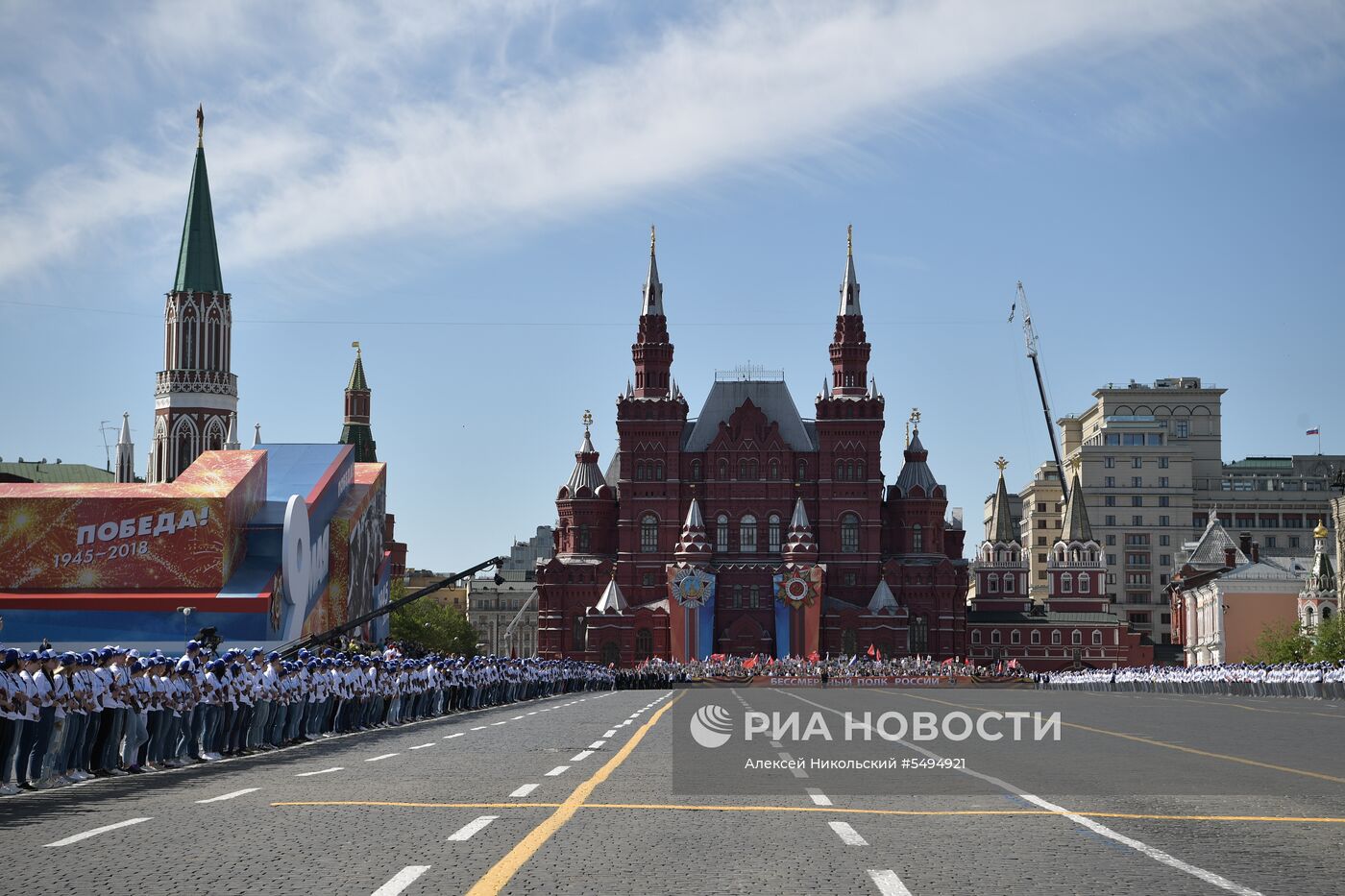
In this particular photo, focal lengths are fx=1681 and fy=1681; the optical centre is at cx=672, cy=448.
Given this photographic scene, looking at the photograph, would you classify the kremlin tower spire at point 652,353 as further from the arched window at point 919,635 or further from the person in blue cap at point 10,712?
the person in blue cap at point 10,712

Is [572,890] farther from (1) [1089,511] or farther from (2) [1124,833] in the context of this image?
(1) [1089,511]

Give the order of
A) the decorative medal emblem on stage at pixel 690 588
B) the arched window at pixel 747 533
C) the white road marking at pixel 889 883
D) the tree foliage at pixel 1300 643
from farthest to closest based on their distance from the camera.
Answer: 1. the arched window at pixel 747 533
2. the decorative medal emblem on stage at pixel 690 588
3. the tree foliage at pixel 1300 643
4. the white road marking at pixel 889 883

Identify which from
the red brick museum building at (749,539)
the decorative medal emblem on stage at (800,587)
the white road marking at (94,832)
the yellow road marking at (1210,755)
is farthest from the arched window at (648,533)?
the white road marking at (94,832)

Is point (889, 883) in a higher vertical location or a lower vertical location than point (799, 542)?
lower

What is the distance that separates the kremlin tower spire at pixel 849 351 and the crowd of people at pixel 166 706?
100558mm

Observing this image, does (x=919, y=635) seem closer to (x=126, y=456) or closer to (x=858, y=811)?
(x=126, y=456)

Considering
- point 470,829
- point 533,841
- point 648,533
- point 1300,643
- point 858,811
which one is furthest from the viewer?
point 648,533

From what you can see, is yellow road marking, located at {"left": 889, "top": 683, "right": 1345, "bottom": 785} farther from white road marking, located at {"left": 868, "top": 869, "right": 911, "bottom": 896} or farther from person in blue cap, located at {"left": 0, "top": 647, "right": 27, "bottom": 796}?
person in blue cap, located at {"left": 0, "top": 647, "right": 27, "bottom": 796}

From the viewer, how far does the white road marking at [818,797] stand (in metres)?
16.3

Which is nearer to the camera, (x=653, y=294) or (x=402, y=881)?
(x=402, y=881)

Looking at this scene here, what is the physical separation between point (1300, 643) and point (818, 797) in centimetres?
9798

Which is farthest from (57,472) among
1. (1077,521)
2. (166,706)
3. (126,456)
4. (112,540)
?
(166,706)

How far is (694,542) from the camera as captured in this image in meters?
132

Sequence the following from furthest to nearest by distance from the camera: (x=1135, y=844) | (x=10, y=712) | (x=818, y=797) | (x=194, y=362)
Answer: (x=194, y=362)
(x=10, y=712)
(x=818, y=797)
(x=1135, y=844)
